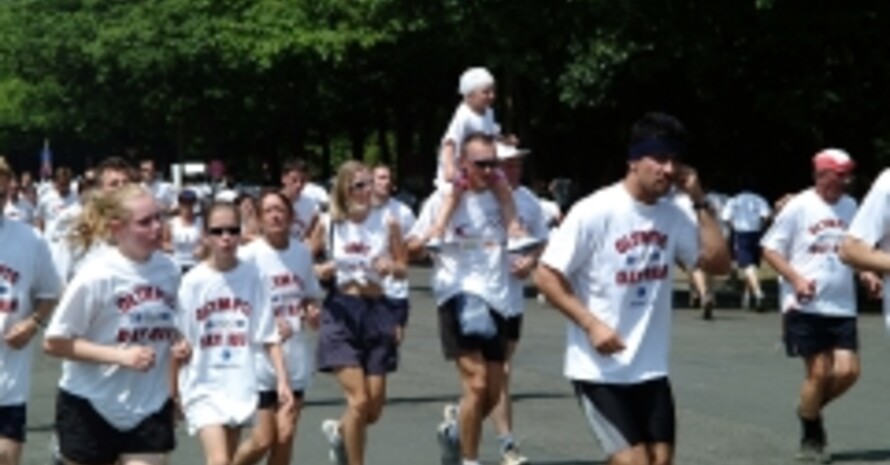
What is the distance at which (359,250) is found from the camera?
12602 mm

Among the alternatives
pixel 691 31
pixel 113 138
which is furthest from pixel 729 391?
pixel 113 138

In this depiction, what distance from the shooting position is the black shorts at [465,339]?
1211 cm

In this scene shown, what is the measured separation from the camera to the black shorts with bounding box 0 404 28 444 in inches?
362

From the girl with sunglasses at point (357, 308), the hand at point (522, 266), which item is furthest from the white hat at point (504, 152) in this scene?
the girl with sunglasses at point (357, 308)

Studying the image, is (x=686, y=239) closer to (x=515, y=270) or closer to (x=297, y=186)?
(x=515, y=270)

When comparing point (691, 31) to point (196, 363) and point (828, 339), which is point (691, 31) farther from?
point (196, 363)

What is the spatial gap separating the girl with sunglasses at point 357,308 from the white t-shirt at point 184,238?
6124mm

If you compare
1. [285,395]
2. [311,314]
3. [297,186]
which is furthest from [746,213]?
[285,395]

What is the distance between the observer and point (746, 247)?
30641 mm

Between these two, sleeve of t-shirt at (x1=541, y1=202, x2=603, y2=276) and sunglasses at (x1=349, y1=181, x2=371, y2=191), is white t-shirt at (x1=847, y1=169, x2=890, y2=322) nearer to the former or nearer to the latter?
sleeve of t-shirt at (x1=541, y1=202, x2=603, y2=276)

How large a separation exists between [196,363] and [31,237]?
90 centimetres

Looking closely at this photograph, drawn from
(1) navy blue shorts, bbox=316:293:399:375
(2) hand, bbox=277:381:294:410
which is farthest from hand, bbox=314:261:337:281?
(2) hand, bbox=277:381:294:410

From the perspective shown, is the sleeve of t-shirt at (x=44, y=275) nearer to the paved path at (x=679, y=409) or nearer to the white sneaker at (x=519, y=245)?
the white sneaker at (x=519, y=245)

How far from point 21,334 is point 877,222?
3.53 m
